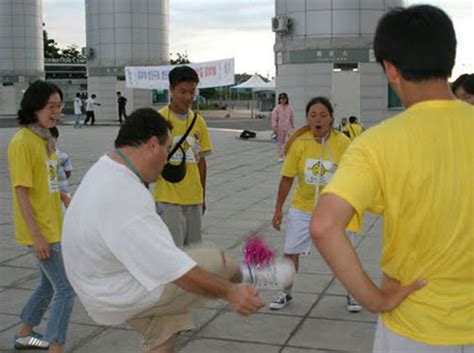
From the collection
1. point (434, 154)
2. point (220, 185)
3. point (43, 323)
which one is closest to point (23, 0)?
point (220, 185)

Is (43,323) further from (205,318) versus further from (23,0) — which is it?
(23,0)

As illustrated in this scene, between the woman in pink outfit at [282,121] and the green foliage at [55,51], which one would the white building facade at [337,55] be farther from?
the green foliage at [55,51]

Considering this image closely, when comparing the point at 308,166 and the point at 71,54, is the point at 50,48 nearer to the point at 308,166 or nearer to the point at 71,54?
the point at 71,54

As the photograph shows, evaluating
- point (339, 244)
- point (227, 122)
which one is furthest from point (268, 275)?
point (227, 122)

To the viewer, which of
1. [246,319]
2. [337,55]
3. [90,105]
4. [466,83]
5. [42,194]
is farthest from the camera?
[90,105]

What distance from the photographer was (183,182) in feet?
17.2

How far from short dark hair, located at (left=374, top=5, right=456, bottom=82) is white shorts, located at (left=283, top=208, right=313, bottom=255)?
3.59 meters

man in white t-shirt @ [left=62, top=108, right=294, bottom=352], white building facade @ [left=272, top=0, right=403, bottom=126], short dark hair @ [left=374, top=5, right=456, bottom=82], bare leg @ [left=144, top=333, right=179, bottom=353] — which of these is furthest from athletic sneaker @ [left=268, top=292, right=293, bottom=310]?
white building facade @ [left=272, top=0, right=403, bottom=126]

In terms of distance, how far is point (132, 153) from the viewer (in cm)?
288

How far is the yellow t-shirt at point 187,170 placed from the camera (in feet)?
17.2

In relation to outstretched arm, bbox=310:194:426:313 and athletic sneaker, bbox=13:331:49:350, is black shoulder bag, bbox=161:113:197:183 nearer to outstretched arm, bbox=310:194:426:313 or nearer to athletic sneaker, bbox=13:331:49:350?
athletic sneaker, bbox=13:331:49:350

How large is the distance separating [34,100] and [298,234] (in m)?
2.38

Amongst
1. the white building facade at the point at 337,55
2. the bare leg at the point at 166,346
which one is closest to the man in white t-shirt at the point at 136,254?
the bare leg at the point at 166,346

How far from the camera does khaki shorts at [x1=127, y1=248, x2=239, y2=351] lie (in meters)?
2.90
